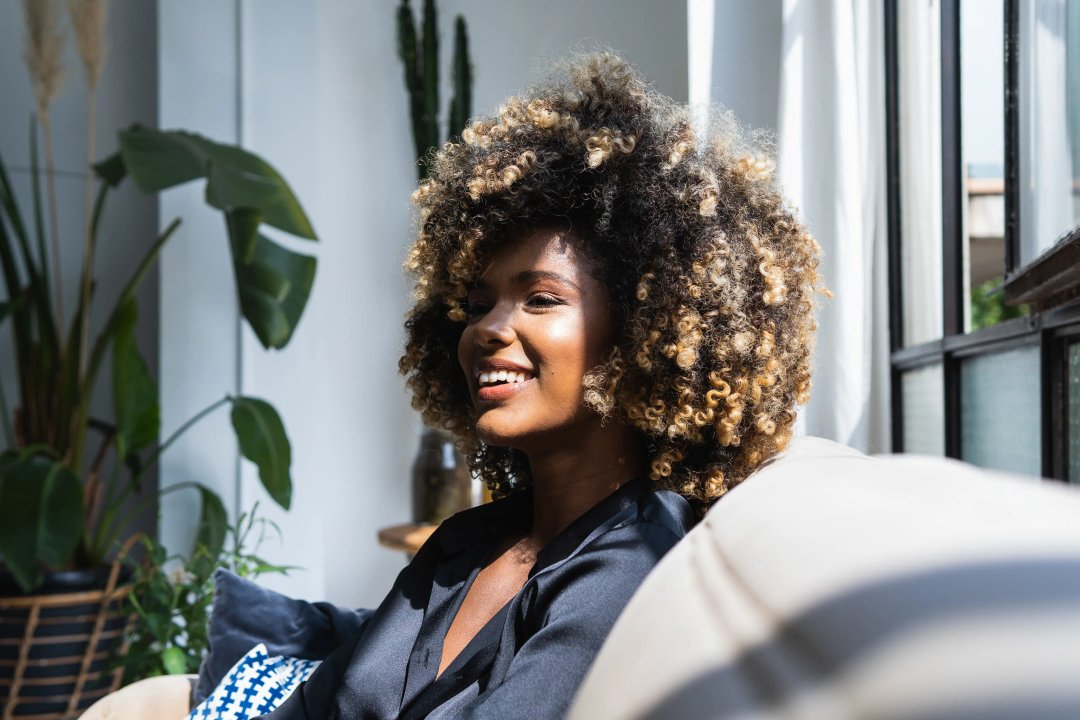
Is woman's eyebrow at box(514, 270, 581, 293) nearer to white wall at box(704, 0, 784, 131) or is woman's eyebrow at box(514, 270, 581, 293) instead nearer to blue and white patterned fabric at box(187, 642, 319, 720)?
blue and white patterned fabric at box(187, 642, 319, 720)

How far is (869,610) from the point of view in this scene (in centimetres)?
41

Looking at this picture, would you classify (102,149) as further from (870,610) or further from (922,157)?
(870,610)

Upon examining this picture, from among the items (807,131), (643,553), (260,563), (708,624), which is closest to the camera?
(708,624)

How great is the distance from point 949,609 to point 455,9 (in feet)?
13.0

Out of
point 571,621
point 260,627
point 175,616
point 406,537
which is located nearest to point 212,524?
point 406,537

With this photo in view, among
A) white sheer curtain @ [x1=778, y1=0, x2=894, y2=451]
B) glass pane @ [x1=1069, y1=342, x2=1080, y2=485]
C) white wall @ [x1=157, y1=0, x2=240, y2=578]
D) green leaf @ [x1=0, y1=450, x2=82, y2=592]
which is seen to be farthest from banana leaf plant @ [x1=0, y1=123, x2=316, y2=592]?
glass pane @ [x1=1069, y1=342, x2=1080, y2=485]

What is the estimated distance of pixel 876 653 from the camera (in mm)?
397

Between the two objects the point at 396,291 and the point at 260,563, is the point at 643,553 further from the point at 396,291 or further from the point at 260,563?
the point at 396,291

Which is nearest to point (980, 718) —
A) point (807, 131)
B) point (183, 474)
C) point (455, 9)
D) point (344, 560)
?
point (807, 131)

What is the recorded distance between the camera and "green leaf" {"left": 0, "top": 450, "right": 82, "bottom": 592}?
2.65 m

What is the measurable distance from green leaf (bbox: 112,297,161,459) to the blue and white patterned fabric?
171 cm

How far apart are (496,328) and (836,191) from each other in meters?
1.21

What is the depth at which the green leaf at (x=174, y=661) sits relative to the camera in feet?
7.42

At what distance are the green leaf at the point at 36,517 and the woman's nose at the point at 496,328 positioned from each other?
6.32ft
